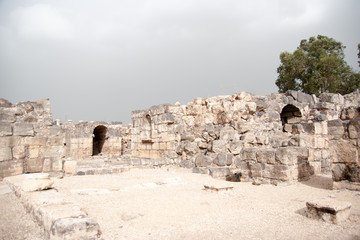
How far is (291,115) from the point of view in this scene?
36.1ft

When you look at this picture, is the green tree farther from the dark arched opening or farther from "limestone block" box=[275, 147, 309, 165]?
"limestone block" box=[275, 147, 309, 165]

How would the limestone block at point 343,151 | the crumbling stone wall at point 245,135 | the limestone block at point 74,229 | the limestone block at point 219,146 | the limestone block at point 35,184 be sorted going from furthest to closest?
1. the limestone block at point 219,146
2. the crumbling stone wall at point 245,135
3. the limestone block at point 343,151
4. the limestone block at point 35,184
5. the limestone block at point 74,229

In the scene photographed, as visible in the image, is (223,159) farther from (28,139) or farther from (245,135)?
(28,139)

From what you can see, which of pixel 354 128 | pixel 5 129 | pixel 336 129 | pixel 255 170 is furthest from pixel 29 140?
pixel 354 128

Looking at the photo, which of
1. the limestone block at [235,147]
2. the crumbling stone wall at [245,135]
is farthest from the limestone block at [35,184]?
the limestone block at [235,147]

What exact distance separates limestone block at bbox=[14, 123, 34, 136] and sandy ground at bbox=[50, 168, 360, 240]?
2121mm

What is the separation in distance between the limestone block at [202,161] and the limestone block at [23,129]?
4985mm

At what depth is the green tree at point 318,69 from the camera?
2109cm

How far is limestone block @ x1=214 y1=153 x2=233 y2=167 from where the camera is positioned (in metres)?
7.88

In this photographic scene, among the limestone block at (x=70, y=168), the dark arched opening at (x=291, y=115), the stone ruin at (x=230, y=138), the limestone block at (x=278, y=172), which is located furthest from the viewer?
the dark arched opening at (x=291, y=115)

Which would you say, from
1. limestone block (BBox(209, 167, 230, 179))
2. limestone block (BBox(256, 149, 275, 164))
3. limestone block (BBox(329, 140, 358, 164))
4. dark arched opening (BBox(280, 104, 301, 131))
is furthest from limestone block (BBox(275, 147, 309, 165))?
dark arched opening (BBox(280, 104, 301, 131))

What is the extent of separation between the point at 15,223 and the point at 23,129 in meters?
4.04

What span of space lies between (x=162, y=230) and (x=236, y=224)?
94cm

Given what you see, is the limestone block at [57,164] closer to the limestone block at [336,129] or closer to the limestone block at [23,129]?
the limestone block at [23,129]
